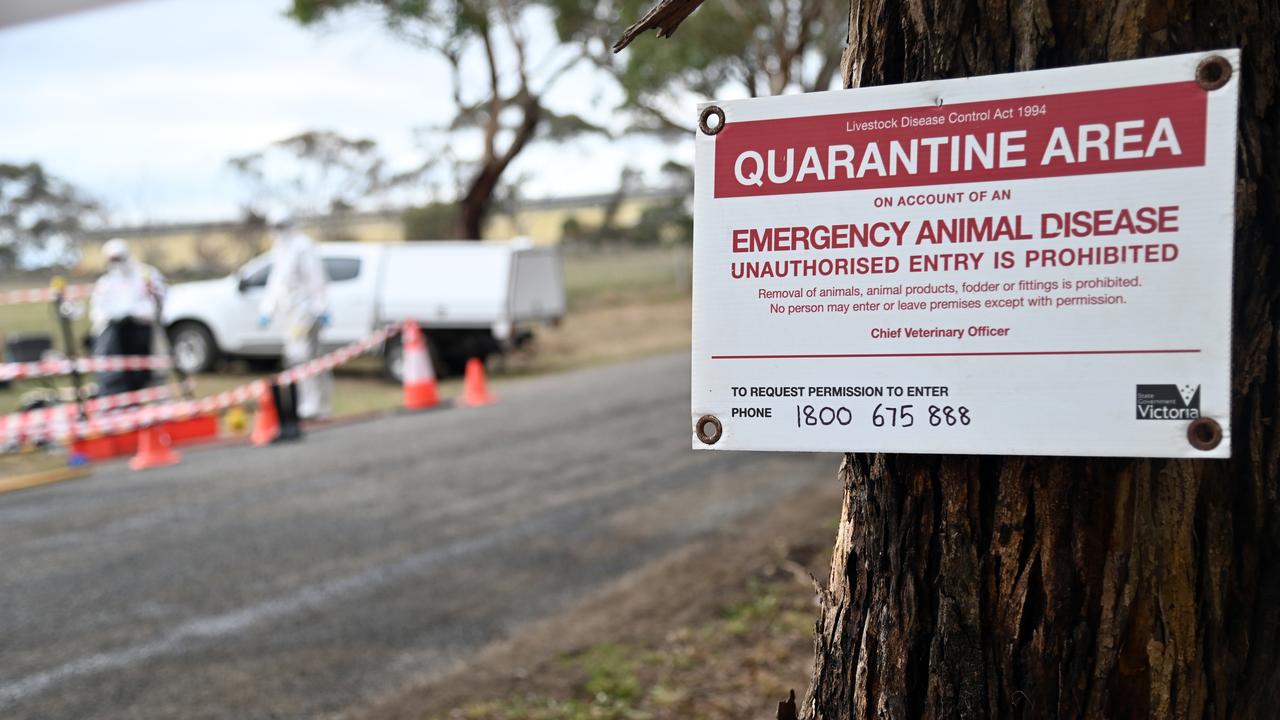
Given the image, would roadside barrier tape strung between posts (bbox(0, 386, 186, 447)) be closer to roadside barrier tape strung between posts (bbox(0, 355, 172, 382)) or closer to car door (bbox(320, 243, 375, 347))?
roadside barrier tape strung between posts (bbox(0, 355, 172, 382))

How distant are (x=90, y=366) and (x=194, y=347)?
23.1 ft

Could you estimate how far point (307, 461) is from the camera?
9656mm

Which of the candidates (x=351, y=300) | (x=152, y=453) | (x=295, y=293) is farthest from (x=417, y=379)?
(x=351, y=300)

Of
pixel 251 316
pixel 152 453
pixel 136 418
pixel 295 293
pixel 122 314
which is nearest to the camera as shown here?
pixel 152 453

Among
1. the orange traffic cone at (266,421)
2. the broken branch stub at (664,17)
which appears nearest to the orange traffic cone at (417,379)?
the orange traffic cone at (266,421)

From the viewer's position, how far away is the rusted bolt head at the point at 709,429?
1722mm

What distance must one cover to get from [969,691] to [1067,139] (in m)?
0.80

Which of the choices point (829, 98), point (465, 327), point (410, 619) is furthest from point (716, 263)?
point (465, 327)

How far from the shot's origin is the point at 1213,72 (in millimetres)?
1481

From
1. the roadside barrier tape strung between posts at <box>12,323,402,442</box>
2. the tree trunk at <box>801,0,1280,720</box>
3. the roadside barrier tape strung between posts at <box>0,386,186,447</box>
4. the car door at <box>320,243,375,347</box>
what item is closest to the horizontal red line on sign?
the tree trunk at <box>801,0,1280,720</box>

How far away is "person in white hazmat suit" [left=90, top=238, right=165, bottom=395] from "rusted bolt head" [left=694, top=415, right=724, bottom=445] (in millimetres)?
11254

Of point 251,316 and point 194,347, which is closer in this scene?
point 251,316

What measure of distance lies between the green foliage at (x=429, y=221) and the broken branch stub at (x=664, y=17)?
113 ft

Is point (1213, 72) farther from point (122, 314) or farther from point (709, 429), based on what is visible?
point (122, 314)
